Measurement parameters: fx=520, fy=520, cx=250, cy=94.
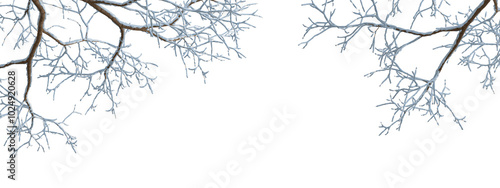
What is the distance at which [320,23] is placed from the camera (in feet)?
17.5

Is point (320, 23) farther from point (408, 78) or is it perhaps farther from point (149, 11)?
point (149, 11)

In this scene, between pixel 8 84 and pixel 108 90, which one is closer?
pixel 108 90

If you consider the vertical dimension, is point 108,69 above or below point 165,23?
above

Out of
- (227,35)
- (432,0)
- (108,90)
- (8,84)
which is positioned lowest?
(432,0)

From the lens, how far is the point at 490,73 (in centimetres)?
651

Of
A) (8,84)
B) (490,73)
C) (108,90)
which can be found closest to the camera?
(490,73)

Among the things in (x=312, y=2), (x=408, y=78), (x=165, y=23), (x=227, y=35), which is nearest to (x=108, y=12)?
(x=165, y=23)

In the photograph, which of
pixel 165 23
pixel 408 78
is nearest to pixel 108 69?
pixel 165 23

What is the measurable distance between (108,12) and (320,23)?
2.48m

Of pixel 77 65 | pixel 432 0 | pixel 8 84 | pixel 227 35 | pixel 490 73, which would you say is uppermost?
pixel 8 84

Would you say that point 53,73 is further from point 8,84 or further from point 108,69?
point 8,84

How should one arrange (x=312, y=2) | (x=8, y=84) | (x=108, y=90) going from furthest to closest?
(x=8, y=84)
(x=108, y=90)
(x=312, y=2)

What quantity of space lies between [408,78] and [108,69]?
156 inches

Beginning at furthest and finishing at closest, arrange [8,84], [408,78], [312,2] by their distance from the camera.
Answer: [8,84]
[408,78]
[312,2]
